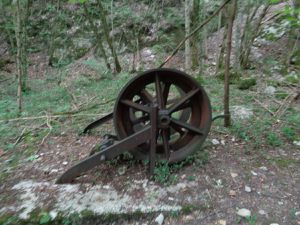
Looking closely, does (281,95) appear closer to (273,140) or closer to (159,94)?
(273,140)

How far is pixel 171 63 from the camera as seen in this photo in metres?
11.1

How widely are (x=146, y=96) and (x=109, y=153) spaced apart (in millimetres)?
1097

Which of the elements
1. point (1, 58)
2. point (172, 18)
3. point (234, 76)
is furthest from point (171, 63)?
point (1, 58)

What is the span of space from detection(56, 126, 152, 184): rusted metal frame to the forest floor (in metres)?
0.20

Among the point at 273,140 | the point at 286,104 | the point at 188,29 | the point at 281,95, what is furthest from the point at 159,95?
the point at 188,29

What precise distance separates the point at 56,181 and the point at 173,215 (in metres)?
1.51

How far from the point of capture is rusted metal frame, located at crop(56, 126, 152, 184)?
3000mm

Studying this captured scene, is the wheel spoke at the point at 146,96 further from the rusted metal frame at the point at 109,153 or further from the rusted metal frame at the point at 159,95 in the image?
the rusted metal frame at the point at 109,153

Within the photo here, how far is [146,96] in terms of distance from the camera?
146 inches

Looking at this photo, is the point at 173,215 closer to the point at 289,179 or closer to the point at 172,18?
the point at 289,179

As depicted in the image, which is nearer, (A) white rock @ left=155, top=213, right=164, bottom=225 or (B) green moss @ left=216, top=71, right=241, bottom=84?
(A) white rock @ left=155, top=213, right=164, bottom=225

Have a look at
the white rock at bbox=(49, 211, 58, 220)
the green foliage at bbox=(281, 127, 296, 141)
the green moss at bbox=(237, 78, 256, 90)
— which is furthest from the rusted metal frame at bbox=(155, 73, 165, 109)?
the green moss at bbox=(237, 78, 256, 90)

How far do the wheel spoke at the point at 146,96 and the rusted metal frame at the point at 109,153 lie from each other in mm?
771

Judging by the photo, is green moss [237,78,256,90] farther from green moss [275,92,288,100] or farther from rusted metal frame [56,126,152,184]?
rusted metal frame [56,126,152,184]
